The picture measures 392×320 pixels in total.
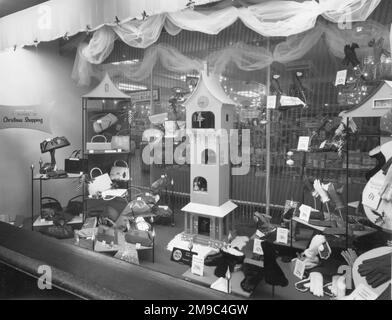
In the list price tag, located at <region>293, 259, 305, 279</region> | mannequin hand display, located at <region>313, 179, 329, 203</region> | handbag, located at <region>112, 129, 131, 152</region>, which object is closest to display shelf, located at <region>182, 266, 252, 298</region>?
price tag, located at <region>293, 259, 305, 279</region>

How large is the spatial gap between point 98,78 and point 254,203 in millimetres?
2411

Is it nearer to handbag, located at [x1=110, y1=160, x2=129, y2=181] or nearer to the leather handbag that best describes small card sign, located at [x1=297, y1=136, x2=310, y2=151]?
the leather handbag

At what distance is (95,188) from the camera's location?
128 inches

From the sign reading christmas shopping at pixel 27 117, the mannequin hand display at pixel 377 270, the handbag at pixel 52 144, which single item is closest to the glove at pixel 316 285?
the mannequin hand display at pixel 377 270

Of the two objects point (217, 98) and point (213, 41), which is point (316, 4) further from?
point (213, 41)

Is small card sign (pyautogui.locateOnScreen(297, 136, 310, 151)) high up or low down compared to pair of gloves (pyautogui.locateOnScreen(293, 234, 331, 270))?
up

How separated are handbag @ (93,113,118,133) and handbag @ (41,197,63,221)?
1.02 metres

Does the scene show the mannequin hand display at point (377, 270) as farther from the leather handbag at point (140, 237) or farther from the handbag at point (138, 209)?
the handbag at point (138, 209)

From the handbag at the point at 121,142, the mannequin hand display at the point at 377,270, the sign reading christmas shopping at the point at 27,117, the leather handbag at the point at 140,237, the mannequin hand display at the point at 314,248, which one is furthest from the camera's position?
the sign reading christmas shopping at the point at 27,117

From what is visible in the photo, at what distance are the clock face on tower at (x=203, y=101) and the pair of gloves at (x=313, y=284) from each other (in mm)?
1601

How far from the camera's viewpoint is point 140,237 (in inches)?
106

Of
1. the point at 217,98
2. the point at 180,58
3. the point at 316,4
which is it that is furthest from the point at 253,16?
the point at 180,58

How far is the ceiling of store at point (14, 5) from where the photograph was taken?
9.15 feet

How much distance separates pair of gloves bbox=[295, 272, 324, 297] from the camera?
2.05m
